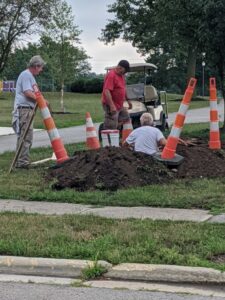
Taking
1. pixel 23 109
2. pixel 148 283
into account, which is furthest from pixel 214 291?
pixel 23 109

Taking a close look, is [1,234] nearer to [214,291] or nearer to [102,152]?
[214,291]

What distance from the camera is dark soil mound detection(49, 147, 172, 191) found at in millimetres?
9000

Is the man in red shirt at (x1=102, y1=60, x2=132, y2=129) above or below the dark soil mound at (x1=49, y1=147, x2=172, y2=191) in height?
above

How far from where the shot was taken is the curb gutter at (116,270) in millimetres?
5180

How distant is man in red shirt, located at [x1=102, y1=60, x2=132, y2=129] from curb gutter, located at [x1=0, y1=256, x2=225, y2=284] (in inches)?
250

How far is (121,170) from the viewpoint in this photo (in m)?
9.17

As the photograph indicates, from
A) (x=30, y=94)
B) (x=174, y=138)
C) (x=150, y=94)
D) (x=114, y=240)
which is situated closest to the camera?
(x=114, y=240)

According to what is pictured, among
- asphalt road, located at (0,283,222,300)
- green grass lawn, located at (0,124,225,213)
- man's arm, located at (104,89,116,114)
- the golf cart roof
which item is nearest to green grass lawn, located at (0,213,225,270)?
asphalt road, located at (0,283,222,300)

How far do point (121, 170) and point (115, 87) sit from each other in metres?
3.10

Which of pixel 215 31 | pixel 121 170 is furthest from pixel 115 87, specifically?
pixel 215 31

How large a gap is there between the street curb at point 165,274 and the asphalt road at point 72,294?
293 millimetres

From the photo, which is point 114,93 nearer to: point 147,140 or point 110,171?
point 147,140

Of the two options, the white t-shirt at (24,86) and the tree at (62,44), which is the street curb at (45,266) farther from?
the tree at (62,44)

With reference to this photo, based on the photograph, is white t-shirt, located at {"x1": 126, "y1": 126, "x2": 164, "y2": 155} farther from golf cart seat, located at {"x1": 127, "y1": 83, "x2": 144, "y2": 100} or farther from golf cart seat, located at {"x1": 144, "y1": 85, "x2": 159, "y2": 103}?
golf cart seat, located at {"x1": 144, "y1": 85, "x2": 159, "y2": 103}
